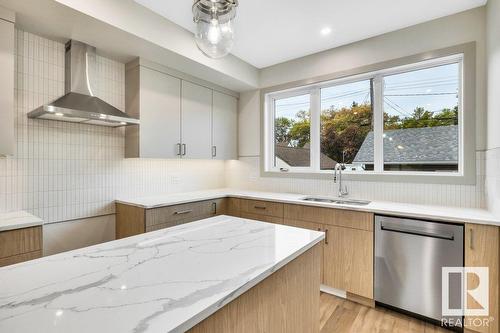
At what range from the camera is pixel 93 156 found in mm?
2455

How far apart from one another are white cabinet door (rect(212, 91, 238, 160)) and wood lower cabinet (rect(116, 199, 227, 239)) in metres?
0.86

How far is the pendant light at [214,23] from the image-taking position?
1.22m

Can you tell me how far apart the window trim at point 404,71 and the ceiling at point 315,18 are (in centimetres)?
34

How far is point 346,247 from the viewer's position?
230 centimetres

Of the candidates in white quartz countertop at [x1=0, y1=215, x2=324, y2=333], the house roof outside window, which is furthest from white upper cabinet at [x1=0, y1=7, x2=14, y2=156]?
the house roof outside window

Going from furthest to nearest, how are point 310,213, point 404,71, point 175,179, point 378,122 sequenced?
point 175,179 < point 378,122 < point 404,71 < point 310,213

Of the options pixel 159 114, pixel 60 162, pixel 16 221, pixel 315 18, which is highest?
pixel 315 18

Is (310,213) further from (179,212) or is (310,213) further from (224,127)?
(224,127)

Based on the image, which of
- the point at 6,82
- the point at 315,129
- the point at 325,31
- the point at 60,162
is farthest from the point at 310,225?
the point at 6,82

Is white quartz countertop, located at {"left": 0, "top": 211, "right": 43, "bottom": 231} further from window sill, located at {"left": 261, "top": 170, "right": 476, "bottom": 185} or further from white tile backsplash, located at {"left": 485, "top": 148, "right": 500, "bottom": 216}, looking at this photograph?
white tile backsplash, located at {"left": 485, "top": 148, "right": 500, "bottom": 216}

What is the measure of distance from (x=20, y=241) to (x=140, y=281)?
4.74 ft

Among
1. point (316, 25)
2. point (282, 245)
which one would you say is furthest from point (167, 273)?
point (316, 25)

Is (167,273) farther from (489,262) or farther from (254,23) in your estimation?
(254,23)

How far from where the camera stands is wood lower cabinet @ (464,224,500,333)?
66.8 inches
